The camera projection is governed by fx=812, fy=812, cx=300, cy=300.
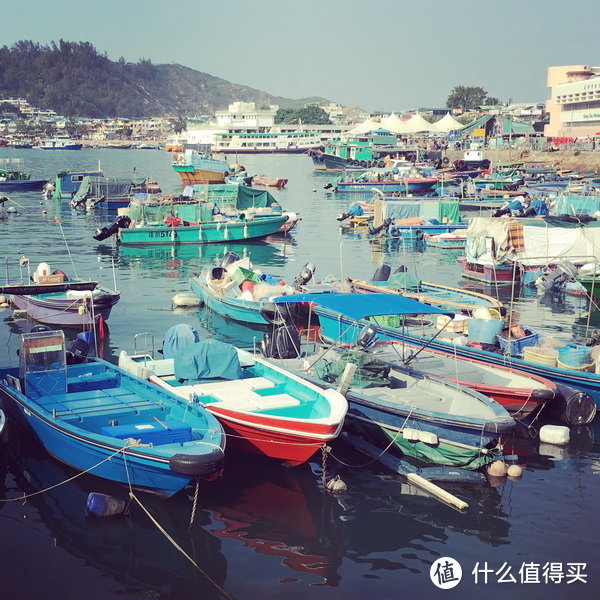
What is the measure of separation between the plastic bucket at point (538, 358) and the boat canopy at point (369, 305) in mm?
2958

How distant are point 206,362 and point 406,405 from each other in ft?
13.3

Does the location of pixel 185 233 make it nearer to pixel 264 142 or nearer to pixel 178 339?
pixel 178 339

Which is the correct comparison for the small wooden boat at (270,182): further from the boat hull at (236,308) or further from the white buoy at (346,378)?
the white buoy at (346,378)

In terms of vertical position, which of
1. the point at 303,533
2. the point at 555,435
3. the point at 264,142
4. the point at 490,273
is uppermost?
the point at 264,142

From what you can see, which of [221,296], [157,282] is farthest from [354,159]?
[221,296]

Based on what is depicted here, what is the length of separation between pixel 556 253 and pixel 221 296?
47.9ft

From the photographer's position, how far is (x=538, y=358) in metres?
18.1

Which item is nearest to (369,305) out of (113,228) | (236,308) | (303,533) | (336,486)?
(336,486)

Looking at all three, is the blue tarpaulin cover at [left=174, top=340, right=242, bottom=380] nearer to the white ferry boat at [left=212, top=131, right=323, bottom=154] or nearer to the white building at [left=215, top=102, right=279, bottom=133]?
the white ferry boat at [left=212, top=131, right=323, bottom=154]

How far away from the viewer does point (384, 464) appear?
14.8 meters

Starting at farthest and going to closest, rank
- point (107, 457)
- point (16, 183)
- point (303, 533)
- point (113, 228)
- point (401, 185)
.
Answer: point (16, 183) → point (401, 185) → point (113, 228) → point (107, 457) → point (303, 533)

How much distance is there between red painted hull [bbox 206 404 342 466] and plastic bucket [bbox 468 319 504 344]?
282 inches

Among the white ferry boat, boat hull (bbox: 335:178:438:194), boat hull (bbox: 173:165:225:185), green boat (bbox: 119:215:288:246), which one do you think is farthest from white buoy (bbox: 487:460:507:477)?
the white ferry boat

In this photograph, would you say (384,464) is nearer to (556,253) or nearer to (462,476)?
(462,476)
